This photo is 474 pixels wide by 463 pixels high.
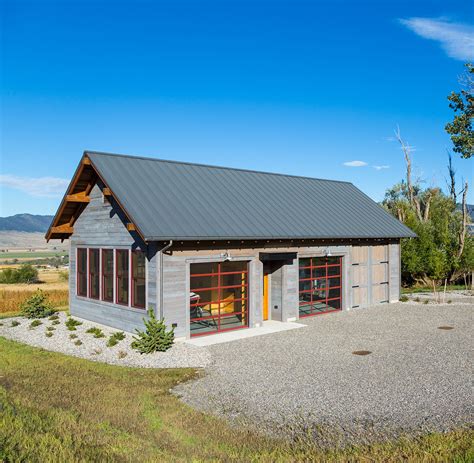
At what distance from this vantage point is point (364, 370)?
11367mm

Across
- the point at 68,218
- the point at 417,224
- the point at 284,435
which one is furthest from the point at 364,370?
the point at 417,224

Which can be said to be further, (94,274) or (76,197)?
(94,274)

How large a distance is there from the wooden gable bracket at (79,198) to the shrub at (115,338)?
5575 millimetres

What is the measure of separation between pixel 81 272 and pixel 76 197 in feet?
10.3

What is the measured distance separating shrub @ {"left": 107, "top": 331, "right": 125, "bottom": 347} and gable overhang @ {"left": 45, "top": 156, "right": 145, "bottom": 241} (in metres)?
3.35

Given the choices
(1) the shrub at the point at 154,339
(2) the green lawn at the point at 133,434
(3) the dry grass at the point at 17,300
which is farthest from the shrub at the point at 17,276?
(2) the green lawn at the point at 133,434

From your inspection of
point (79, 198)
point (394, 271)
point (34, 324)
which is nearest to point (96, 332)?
point (34, 324)

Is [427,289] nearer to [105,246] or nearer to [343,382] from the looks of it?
[105,246]

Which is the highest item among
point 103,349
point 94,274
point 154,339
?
point 94,274

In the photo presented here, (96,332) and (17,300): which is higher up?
(96,332)

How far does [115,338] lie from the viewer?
48.2 feet

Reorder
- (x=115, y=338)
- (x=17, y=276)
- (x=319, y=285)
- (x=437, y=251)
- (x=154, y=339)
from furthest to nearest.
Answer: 1. (x=17, y=276)
2. (x=437, y=251)
3. (x=319, y=285)
4. (x=115, y=338)
5. (x=154, y=339)

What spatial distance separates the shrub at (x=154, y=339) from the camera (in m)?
13.1

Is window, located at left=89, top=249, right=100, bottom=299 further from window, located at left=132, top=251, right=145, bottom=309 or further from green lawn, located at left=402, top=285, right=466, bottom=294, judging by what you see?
green lawn, located at left=402, top=285, right=466, bottom=294
